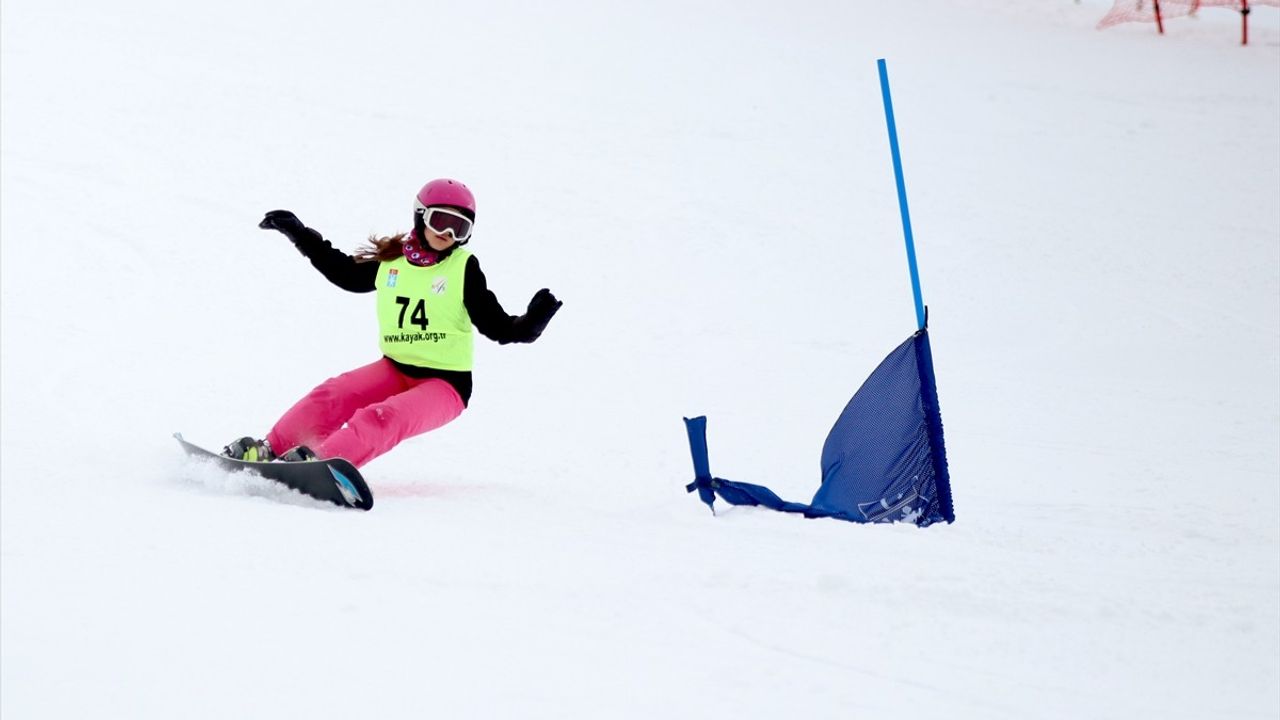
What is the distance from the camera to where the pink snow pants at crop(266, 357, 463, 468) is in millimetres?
4742

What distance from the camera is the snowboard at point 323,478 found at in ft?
14.3

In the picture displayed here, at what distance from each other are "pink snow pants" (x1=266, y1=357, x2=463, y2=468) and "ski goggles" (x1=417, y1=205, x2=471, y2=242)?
1.90 feet

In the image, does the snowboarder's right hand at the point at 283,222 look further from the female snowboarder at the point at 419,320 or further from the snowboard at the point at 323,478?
the snowboard at the point at 323,478

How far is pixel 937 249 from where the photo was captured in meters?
10.4

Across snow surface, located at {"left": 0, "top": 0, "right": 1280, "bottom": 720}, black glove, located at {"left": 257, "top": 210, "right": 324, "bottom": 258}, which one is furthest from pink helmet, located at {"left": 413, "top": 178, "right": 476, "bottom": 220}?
snow surface, located at {"left": 0, "top": 0, "right": 1280, "bottom": 720}

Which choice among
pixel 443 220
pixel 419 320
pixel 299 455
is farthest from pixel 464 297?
pixel 299 455

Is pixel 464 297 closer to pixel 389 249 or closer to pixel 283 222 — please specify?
pixel 389 249

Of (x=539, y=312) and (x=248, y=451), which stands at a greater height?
(x=539, y=312)

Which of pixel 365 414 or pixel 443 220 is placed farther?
pixel 443 220

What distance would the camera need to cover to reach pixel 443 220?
5.21m

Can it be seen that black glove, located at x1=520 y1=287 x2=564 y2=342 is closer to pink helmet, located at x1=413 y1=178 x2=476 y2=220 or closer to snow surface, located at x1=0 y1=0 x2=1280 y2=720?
pink helmet, located at x1=413 y1=178 x2=476 y2=220

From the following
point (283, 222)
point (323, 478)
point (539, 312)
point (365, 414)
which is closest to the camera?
point (323, 478)

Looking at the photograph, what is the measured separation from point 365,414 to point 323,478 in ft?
1.54

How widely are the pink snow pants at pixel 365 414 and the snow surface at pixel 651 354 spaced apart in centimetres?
26
